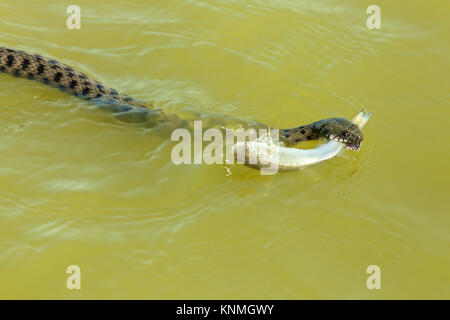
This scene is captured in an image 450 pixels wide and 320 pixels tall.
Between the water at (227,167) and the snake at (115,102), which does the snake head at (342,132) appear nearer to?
the snake at (115,102)

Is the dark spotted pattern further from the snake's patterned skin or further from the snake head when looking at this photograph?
the snake head

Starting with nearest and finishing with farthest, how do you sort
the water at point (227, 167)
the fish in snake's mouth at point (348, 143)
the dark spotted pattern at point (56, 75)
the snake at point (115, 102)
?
the water at point (227, 167), the fish in snake's mouth at point (348, 143), the snake at point (115, 102), the dark spotted pattern at point (56, 75)

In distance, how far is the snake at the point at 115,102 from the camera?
741cm

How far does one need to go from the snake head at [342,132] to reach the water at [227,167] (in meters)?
0.24

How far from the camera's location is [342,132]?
289 inches

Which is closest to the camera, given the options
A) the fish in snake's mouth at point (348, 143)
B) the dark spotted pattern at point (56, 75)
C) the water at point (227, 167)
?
the water at point (227, 167)

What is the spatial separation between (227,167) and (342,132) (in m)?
1.68

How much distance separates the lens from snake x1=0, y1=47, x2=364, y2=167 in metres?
7.41

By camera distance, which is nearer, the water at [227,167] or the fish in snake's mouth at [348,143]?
the water at [227,167]

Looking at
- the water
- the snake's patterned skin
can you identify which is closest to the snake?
the snake's patterned skin

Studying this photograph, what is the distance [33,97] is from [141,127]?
1.90 meters

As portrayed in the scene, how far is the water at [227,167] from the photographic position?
5547 millimetres

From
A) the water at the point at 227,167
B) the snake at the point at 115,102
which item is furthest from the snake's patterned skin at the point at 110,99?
the water at the point at 227,167

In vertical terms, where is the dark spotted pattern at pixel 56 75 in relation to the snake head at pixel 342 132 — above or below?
above
